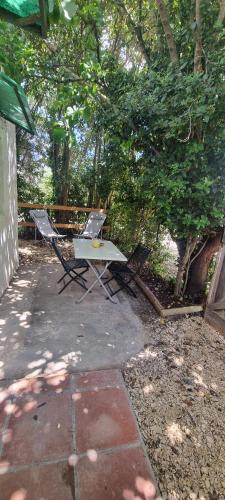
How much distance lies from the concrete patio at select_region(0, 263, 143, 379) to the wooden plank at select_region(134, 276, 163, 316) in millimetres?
383

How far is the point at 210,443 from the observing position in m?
1.76

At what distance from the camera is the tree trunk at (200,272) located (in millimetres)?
3734

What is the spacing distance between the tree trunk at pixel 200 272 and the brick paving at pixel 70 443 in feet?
7.34

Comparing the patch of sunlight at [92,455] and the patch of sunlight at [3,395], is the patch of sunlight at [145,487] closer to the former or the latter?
the patch of sunlight at [92,455]

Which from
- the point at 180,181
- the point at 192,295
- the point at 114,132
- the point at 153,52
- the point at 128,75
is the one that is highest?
the point at 153,52

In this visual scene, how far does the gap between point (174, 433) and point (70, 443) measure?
768 mm

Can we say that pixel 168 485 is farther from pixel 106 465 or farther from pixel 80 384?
pixel 80 384

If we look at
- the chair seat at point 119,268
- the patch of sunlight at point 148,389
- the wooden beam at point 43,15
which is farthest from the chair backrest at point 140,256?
the wooden beam at point 43,15

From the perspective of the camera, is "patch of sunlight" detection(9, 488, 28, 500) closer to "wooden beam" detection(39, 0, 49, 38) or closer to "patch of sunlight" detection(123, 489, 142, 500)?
"patch of sunlight" detection(123, 489, 142, 500)

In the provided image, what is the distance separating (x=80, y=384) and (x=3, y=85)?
3.29 metres

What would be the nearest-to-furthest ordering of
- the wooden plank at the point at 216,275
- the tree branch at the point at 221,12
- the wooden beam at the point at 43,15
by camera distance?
1. the wooden beam at the point at 43,15
2. the tree branch at the point at 221,12
3. the wooden plank at the point at 216,275

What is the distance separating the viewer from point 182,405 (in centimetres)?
205

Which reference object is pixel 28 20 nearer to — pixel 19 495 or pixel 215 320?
pixel 19 495

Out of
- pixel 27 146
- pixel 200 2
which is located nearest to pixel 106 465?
pixel 200 2
